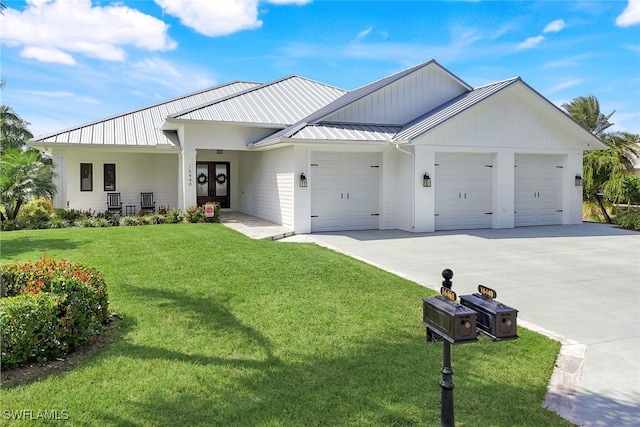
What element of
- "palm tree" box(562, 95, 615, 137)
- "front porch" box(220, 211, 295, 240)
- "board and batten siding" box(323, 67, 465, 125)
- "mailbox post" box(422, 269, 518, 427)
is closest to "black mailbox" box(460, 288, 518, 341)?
"mailbox post" box(422, 269, 518, 427)

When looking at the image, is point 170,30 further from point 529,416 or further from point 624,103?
point 624,103

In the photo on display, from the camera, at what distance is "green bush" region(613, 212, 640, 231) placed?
14959mm

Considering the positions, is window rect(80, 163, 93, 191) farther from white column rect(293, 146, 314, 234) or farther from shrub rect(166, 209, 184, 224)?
white column rect(293, 146, 314, 234)

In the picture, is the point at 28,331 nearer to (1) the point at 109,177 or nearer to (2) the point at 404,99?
(2) the point at 404,99

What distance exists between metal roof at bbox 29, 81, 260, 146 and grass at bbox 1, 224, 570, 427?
411 inches

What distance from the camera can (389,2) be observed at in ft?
39.0

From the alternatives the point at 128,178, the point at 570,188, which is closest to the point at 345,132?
the point at 570,188

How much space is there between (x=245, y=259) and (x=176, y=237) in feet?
10.4

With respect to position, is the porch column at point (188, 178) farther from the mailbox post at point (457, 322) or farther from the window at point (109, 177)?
the mailbox post at point (457, 322)

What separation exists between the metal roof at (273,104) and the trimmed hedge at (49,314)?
35.0ft

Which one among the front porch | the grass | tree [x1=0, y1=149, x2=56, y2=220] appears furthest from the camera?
tree [x1=0, y1=149, x2=56, y2=220]

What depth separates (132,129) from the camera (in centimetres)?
1784

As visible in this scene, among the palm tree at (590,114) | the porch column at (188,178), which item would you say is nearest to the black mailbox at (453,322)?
the porch column at (188,178)

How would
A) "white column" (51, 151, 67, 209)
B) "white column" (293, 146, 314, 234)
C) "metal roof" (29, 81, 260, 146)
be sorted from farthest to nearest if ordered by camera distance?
"white column" (51, 151, 67, 209)
"metal roof" (29, 81, 260, 146)
"white column" (293, 146, 314, 234)
